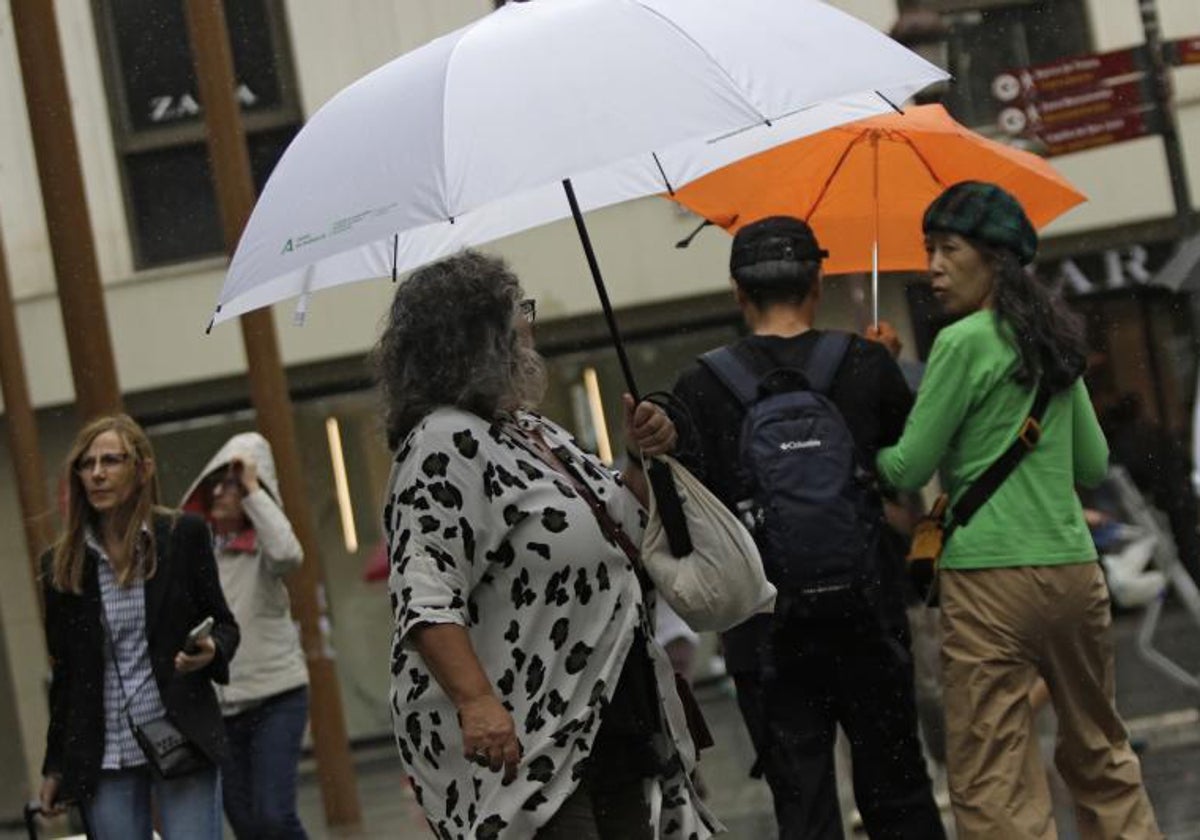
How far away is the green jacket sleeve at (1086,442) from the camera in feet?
21.3

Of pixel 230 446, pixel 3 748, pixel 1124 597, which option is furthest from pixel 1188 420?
pixel 230 446

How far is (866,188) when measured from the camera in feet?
24.2

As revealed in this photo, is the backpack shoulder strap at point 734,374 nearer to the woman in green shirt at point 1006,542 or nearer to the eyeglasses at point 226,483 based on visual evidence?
the woman in green shirt at point 1006,542

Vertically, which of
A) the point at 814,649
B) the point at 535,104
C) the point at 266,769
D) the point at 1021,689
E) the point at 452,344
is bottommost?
the point at 266,769

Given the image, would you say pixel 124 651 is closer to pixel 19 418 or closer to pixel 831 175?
pixel 831 175

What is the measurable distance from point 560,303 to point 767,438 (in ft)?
38.3

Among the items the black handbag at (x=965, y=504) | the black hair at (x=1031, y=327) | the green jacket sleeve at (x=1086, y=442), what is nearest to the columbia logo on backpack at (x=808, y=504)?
the black handbag at (x=965, y=504)

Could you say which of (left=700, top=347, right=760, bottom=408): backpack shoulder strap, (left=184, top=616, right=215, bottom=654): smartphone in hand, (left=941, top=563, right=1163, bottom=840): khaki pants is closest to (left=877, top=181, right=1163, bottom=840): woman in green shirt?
(left=941, top=563, right=1163, bottom=840): khaki pants

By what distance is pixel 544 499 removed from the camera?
16.4ft

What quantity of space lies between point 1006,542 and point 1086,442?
0.41 m

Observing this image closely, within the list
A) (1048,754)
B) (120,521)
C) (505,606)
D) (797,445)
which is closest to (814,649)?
(797,445)

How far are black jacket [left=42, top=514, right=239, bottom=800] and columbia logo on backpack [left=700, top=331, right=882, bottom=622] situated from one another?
1985 millimetres

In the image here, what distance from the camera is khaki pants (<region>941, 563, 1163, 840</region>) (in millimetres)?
6285

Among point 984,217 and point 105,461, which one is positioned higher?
point 984,217
